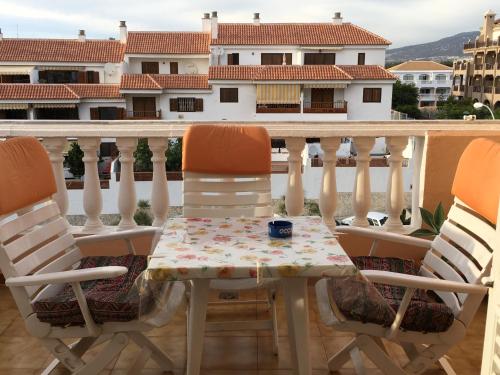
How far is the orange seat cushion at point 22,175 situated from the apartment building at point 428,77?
1996 inches

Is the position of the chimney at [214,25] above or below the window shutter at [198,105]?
above

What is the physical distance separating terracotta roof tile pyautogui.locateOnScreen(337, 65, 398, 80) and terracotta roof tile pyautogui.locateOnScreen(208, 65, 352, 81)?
1.19 meters

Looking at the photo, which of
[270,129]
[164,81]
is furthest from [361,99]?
[270,129]

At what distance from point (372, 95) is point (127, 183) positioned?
26733 millimetres

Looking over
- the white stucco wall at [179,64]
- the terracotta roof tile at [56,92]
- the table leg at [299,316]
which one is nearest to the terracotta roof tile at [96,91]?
the terracotta roof tile at [56,92]

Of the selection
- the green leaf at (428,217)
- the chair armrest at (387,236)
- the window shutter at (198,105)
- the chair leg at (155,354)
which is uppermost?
the window shutter at (198,105)

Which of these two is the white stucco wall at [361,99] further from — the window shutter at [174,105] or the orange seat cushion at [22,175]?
the orange seat cushion at [22,175]

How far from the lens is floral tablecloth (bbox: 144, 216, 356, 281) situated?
170 cm

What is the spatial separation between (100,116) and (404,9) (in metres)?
23.0

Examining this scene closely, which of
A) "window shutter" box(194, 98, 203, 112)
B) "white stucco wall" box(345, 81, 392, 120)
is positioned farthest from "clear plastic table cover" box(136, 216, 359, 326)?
"white stucco wall" box(345, 81, 392, 120)

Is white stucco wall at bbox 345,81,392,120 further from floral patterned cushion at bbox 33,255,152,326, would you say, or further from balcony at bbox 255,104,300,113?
floral patterned cushion at bbox 33,255,152,326

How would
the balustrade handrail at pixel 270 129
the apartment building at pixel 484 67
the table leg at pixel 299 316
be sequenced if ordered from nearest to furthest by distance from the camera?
the table leg at pixel 299 316
the balustrade handrail at pixel 270 129
the apartment building at pixel 484 67

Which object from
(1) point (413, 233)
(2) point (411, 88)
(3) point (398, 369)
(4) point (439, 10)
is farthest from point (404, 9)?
(2) point (411, 88)

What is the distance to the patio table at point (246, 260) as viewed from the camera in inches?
67.1
